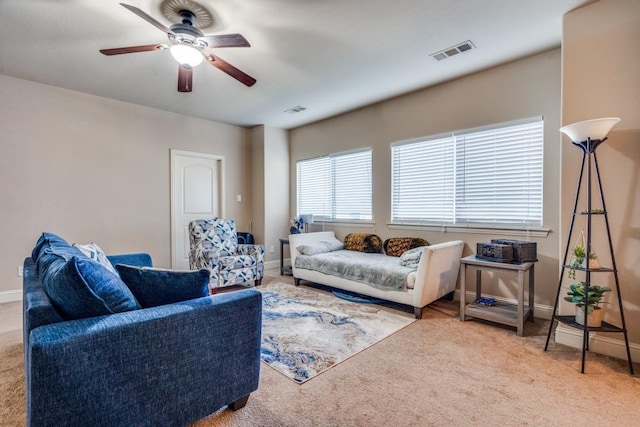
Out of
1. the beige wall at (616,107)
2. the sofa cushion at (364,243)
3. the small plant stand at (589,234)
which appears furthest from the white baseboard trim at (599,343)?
the sofa cushion at (364,243)

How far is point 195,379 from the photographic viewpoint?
144 centimetres

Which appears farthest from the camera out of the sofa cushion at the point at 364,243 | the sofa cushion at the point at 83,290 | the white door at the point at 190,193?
the white door at the point at 190,193

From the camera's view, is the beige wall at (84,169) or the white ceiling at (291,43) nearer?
the white ceiling at (291,43)

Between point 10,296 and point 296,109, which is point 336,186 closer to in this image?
point 296,109

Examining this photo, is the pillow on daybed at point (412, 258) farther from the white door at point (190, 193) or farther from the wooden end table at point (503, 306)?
the white door at point (190, 193)

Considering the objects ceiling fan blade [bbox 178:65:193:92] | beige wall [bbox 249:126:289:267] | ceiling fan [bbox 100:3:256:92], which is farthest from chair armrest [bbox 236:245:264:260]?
ceiling fan [bbox 100:3:256:92]

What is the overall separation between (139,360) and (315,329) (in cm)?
173

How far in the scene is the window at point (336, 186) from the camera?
4.73 meters

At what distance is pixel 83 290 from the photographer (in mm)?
1247

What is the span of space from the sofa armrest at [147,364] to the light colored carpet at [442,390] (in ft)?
0.95

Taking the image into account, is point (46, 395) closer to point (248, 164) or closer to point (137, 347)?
point (137, 347)

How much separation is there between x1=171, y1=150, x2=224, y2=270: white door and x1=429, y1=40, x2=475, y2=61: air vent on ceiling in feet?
12.5

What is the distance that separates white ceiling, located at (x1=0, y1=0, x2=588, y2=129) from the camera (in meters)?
2.37

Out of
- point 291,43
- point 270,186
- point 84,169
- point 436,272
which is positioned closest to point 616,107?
point 436,272
